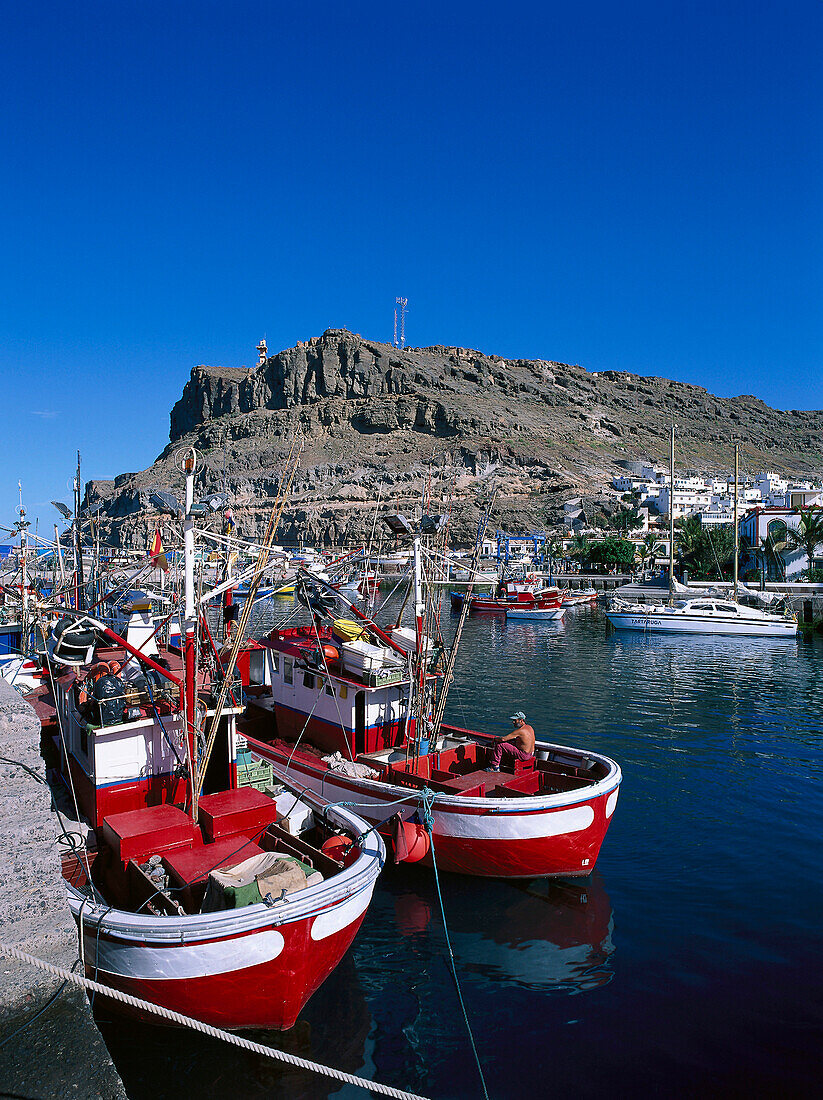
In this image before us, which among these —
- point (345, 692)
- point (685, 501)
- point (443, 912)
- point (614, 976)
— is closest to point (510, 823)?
point (443, 912)

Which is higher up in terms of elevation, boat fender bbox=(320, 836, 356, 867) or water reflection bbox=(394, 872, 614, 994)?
boat fender bbox=(320, 836, 356, 867)

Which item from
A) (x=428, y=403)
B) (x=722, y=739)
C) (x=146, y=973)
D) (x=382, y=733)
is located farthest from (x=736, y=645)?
(x=428, y=403)

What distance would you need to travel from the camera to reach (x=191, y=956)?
772 centimetres

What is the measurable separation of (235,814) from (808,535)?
72.4 meters

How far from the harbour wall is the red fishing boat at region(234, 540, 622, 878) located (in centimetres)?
678

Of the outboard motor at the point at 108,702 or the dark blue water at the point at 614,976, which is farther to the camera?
the outboard motor at the point at 108,702

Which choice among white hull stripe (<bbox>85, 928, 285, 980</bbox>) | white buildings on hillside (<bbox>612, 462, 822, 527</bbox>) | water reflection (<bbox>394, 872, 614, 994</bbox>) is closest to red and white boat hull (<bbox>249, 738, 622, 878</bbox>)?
water reflection (<bbox>394, 872, 614, 994</bbox>)

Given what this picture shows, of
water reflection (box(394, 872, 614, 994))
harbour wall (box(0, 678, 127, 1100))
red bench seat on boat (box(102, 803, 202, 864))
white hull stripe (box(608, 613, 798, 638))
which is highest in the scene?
harbour wall (box(0, 678, 127, 1100))

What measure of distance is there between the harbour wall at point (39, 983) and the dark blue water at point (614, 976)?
14.7 feet

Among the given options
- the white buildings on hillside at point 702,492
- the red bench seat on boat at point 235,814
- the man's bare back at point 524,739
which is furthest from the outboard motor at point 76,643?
the white buildings on hillside at point 702,492

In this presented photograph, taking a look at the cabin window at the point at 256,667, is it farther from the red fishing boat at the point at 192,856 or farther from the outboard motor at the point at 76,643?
the outboard motor at the point at 76,643

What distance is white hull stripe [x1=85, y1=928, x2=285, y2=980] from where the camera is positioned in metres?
7.72

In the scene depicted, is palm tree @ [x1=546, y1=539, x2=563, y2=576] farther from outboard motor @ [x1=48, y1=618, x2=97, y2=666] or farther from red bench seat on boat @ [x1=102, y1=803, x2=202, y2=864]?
red bench seat on boat @ [x1=102, y1=803, x2=202, y2=864]

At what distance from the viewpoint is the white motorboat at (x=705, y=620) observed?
47156 mm
